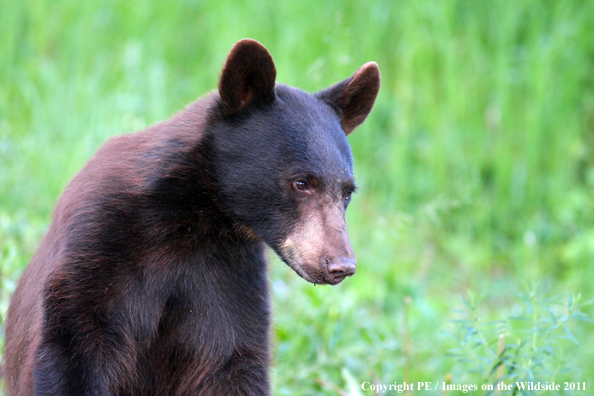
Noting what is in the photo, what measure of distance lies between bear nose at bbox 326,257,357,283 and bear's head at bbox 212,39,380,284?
0.06m

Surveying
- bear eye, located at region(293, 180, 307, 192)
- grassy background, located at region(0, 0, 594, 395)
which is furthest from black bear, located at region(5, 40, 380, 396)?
grassy background, located at region(0, 0, 594, 395)

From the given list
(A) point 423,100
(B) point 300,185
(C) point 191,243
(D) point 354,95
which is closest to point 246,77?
(B) point 300,185

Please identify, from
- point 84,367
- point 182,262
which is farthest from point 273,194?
point 84,367

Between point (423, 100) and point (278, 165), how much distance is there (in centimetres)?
490

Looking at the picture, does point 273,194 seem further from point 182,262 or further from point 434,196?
point 434,196

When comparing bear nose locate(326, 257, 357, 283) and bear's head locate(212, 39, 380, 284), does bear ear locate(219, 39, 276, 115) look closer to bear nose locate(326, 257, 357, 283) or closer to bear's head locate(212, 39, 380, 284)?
bear's head locate(212, 39, 380, 284)

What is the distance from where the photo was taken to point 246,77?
291 centimetres

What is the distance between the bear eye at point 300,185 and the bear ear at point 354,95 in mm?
579

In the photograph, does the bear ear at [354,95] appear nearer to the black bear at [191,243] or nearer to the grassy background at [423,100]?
the black bear at [191,243]

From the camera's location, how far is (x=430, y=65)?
7.45 metres

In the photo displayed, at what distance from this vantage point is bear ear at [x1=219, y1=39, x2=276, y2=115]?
2793mm

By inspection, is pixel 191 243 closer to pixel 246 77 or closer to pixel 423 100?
pixel 246 77

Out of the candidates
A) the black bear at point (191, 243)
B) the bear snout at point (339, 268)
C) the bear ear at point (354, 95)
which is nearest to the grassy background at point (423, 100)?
the bear ear at point (354, 95)

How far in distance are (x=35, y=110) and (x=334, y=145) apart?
4.84 m
